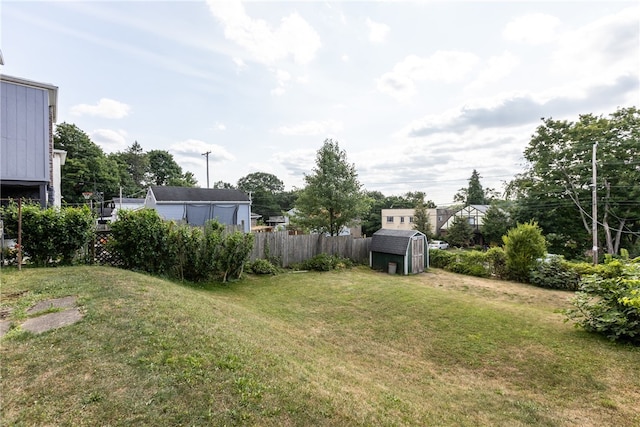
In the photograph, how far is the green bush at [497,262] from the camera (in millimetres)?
12344

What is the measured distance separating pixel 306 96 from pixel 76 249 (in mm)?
9150

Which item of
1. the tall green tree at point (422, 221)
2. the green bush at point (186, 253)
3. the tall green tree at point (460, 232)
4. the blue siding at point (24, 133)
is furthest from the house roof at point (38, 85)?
the tall green tree at point (460, 232)

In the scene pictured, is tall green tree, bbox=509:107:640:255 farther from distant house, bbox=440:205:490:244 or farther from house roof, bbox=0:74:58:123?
house roof, bbox=0:74:58:123

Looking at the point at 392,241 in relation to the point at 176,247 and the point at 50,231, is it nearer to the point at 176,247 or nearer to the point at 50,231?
the point at 176,247

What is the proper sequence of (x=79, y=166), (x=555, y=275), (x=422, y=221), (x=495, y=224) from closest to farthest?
(x=555, y=275) → (x=495, y=224) → (x=79, y=166) → (x=422, y=221)

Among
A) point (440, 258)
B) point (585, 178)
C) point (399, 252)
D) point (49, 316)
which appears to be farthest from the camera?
point (585, 178)

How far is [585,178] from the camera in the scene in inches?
730

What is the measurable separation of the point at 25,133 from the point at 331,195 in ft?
38.2

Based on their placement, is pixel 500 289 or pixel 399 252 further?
pixel 399 252

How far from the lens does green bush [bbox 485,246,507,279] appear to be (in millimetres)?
12344

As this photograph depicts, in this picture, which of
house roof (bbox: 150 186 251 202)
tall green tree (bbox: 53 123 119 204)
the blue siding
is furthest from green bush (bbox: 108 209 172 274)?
tall green tree (bbox: 53 123 119 204)

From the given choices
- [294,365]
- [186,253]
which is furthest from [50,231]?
[294,365]

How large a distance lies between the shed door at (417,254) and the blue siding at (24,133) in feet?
46.2

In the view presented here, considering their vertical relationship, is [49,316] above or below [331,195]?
below
